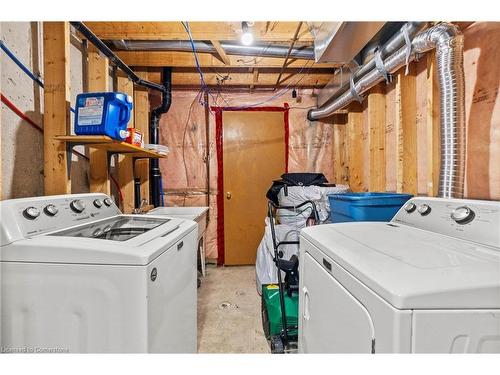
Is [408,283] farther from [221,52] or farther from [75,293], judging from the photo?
[221,52]

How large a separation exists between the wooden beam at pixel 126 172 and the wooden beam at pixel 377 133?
2.34 meters

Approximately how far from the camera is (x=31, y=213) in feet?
3.51

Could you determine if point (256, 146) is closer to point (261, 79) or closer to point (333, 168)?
point (261, 79)

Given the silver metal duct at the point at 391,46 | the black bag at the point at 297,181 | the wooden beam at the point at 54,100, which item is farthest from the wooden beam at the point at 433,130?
the wooden beam at the point at 54,100

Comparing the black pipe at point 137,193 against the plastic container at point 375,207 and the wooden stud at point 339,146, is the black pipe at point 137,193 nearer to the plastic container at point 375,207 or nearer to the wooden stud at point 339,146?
the plastic container at point 375,207

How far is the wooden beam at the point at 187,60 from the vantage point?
2.87m

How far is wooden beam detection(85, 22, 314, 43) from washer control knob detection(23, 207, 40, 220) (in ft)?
5.97

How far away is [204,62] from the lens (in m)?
2.93

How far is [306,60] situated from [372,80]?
1065 mm

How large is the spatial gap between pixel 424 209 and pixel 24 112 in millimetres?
2171

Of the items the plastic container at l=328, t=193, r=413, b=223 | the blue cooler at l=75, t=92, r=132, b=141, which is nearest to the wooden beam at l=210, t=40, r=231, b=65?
the blue cooler at l=75, t=92, r=132, b=141

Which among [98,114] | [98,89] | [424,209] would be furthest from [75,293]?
[98,89]

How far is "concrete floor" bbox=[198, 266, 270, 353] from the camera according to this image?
1976 mm

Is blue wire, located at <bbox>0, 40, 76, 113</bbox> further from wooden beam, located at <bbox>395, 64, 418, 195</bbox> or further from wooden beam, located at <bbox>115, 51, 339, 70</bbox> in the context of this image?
wooden beam, located at <bbox>395, 64, 418, 195</bbox>
